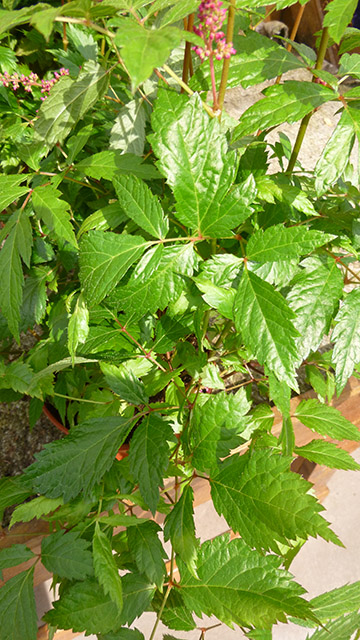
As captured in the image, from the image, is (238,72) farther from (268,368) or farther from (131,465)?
(131,465)

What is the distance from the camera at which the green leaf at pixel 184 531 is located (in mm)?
623

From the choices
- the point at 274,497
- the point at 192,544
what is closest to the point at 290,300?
the point at 274,497

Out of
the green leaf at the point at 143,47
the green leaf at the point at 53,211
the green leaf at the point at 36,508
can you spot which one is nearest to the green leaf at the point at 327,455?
the green leaf at the point at 36,508

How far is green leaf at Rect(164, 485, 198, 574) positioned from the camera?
623mm

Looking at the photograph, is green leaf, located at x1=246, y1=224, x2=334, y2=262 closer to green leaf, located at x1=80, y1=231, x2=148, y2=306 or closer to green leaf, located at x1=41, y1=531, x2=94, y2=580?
green leaf, located at x1=80, y1=231, x2=148, y2=306

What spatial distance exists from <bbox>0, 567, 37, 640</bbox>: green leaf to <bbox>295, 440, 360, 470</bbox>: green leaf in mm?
478

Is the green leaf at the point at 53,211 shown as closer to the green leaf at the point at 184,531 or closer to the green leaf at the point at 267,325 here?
the green leaf at the point at 267,325

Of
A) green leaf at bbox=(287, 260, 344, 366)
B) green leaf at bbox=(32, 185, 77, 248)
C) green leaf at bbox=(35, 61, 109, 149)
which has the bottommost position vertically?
green leaf at bbox=(287, 260, 344, 366)

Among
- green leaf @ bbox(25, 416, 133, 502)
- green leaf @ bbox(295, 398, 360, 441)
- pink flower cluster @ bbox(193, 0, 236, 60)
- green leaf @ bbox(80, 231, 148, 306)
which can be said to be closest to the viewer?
pink flower cluster @ bbox(193, 0, 236, 60)

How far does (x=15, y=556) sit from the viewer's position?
74 cm

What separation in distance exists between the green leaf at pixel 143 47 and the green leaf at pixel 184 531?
1.74 ft

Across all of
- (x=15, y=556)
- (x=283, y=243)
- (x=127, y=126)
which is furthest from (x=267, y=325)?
(x=15, y=556)

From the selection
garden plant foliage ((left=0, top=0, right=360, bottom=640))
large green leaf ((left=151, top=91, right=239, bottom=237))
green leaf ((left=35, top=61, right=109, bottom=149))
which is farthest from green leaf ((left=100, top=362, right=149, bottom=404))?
green leaf ((left=35, top=61, right=109, bottom=149))

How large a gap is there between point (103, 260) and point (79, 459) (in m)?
0.30
